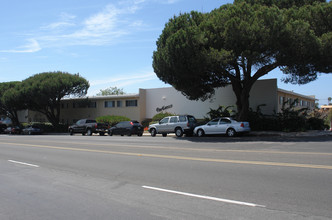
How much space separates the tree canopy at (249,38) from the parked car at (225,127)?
4031 millimetres

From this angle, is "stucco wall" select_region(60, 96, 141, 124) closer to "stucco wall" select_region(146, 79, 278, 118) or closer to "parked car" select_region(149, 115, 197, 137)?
"stucco wall" select_region(146, 79, 278, 118)

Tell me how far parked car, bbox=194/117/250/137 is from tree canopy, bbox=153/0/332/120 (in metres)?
4.03

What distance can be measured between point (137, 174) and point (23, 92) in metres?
38.8

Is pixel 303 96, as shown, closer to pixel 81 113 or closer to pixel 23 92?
pixel 81 113

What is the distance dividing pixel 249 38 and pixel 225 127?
666cm

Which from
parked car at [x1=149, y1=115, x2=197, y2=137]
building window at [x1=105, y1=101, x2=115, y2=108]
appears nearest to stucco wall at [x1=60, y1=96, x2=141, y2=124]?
building window at [x1=105, y1=101, x2=115, y2=108]

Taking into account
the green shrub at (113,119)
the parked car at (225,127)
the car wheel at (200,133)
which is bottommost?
the car wheel at (200,133)

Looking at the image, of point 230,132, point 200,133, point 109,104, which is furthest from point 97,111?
point 230,132

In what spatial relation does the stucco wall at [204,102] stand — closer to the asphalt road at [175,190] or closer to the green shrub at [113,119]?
the green shrub at [113,119]

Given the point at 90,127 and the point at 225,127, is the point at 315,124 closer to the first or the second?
the point at 225,127

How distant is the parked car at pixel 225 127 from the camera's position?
67.9 ft

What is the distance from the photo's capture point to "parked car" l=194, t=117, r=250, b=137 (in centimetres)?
2070

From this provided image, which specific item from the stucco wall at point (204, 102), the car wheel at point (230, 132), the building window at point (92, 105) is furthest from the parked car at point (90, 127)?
the car wheel at point (230, 132)

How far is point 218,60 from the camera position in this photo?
1908 centimetres
